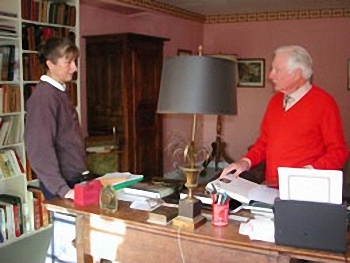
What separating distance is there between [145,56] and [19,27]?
1.56m

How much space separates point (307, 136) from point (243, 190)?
53 centimetres

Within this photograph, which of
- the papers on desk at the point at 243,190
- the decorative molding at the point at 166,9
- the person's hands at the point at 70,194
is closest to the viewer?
the papers on desk at the point at 243,190

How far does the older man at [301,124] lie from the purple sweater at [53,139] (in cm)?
71

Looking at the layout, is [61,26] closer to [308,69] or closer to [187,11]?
[308,69]

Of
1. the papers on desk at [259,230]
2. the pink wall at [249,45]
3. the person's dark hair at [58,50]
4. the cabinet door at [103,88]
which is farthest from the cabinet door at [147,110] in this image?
the papers on desk at [259,230]

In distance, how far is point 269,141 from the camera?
7.57 feet

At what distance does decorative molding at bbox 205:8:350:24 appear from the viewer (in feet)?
19.5

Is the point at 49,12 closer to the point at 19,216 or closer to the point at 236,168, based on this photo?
the point at 19,216

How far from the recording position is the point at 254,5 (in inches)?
223

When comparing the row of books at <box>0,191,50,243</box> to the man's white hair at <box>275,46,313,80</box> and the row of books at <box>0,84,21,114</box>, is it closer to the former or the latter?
the row of books at <box>0,84,21,114</box>

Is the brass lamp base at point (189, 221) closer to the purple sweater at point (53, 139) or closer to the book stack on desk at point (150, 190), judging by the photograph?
the book stack on desk at point (150, 190)

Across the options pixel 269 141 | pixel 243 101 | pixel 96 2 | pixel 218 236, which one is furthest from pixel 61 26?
pixel 243 101

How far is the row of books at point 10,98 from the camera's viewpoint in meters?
3.28

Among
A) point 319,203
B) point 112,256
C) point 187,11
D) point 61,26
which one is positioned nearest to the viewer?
point 319,203
